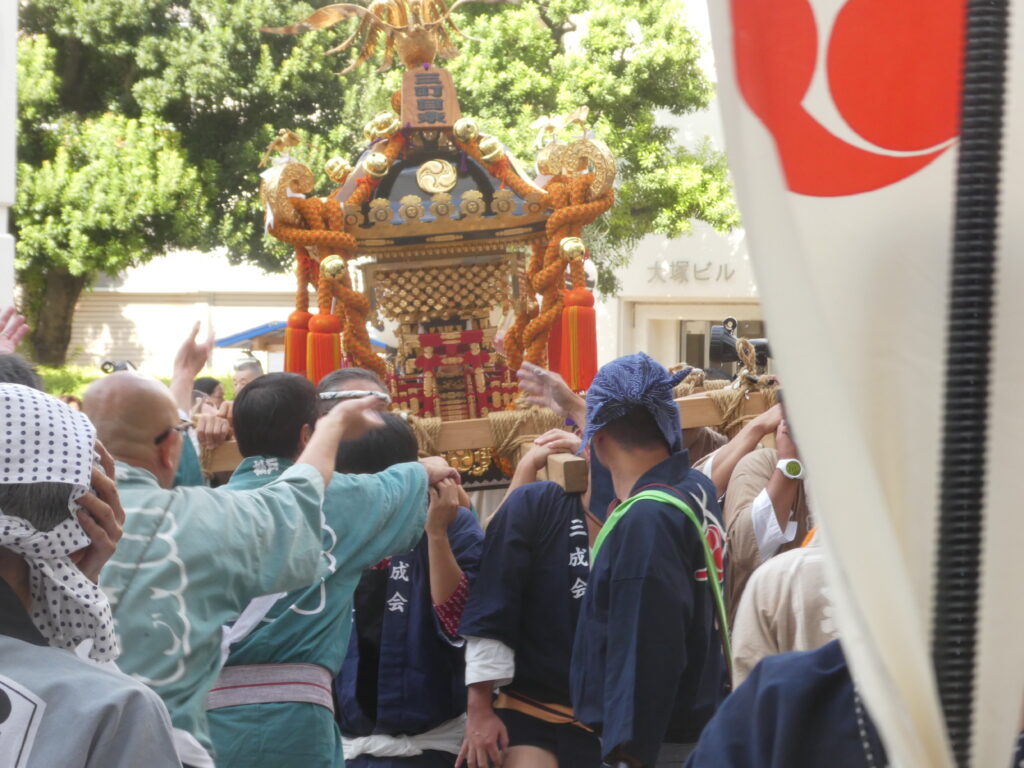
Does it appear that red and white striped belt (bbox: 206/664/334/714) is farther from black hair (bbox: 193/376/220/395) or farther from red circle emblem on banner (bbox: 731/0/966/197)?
black hair (bbox: 193/376/220/395)

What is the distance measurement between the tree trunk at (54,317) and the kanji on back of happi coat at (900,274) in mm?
17702

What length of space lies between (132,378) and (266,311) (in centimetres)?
2570

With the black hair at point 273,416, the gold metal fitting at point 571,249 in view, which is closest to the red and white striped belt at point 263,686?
the black hair at point 273,416

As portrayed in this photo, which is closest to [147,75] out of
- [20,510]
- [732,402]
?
[732,402]

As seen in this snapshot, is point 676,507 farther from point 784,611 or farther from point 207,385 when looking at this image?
point 207,385

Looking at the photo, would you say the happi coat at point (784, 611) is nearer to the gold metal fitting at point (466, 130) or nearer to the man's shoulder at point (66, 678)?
the man's shoulder at point (66, 678)

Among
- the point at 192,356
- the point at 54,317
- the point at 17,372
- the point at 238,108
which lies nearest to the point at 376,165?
the point at 192,356

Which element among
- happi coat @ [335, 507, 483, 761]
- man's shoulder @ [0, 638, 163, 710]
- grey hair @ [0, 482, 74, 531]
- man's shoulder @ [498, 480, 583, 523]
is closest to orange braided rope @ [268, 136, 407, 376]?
happi coat @ [335, 507, 483, 761]

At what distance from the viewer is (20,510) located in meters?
1.50

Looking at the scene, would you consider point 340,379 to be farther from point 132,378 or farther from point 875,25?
point 875,25

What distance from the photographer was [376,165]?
6383mm

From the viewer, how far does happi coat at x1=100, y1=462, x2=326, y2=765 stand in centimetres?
210

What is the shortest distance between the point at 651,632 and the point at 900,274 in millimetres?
1544

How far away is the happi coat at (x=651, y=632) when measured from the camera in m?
2.40
